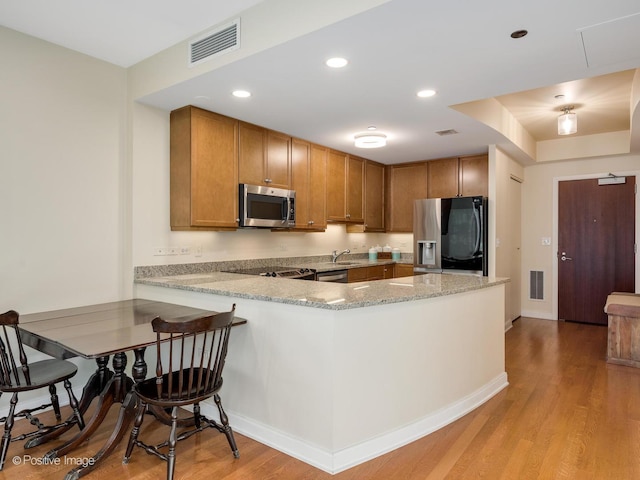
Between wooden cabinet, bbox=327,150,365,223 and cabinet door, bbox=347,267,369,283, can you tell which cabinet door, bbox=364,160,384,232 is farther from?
cabinet door, bbox=347,267,369,283

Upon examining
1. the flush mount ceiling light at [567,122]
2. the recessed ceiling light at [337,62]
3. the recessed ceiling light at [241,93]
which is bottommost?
the recessed ceiling light at [337,62]

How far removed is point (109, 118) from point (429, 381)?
10.4 feet

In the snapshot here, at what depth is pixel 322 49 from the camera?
2346mm

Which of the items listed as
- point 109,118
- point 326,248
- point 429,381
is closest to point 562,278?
point 326,248

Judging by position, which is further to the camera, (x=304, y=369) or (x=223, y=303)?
(x=223, y=303)

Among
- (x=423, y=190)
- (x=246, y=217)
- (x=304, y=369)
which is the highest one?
(x=423, y=190)

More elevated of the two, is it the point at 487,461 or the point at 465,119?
the point at 465,119

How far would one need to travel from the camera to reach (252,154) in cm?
394

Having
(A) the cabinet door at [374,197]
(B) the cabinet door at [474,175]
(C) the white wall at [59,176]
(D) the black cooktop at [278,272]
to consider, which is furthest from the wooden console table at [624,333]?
(C) the white wall at [59,176]

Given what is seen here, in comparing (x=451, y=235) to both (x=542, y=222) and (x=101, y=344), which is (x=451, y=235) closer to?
(x=542, y=222)

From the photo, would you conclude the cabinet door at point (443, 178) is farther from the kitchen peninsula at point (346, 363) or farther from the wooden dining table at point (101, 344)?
the wooden dining table at point (101, 344)

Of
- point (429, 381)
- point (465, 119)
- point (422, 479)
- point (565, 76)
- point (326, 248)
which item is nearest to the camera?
point (422, 479)

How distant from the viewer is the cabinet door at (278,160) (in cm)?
414

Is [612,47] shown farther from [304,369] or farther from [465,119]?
[304,369]
